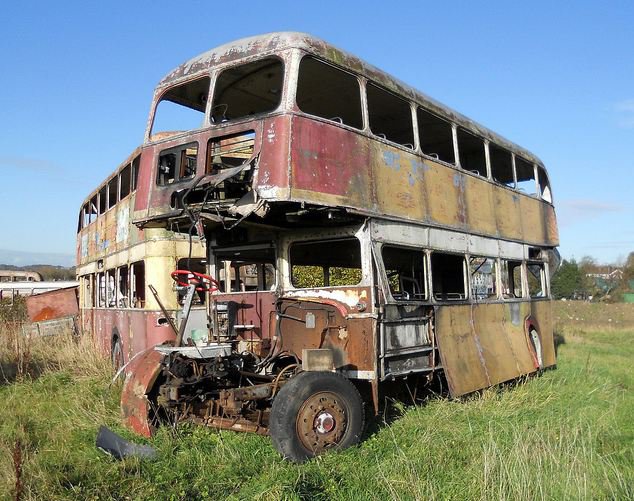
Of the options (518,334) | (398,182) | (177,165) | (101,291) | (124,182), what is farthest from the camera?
(101,291)

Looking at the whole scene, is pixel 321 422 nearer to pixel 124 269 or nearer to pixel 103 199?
pixel 124 269

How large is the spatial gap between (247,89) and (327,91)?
37.3 inches

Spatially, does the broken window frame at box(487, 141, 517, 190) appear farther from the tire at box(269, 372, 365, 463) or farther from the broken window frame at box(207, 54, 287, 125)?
the tire at box(269, 372, 365, 463)

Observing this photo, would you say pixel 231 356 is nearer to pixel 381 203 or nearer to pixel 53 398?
pixel 381 203

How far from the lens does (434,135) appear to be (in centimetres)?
917

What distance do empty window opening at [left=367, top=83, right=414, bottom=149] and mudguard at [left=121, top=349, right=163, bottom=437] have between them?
376 centimetres

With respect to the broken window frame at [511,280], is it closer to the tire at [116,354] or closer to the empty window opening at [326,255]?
the empty window opening at [326,255]

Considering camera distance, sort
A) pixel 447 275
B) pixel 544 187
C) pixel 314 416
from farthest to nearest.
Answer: pixel 544 187 < pixel 447 275 < pixel 314 416

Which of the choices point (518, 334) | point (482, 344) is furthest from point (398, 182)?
point (518, 334)

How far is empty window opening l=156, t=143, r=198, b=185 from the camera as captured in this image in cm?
676

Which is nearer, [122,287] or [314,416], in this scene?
[314,416]

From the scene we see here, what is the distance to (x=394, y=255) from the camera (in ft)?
27.2

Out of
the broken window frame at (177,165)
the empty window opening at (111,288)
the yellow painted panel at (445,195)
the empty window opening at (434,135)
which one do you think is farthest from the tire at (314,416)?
the empty window opening at (111,288)

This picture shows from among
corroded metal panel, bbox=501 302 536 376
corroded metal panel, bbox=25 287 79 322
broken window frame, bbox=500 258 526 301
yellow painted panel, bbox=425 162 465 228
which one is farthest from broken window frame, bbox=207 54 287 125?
corroded metal panel, bbox=25 287 79 322
